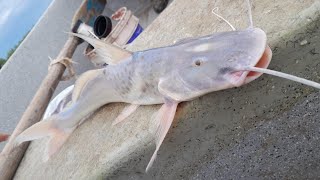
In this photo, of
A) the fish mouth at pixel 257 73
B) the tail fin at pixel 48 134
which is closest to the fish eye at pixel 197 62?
the fish mouth at pixel 257 73

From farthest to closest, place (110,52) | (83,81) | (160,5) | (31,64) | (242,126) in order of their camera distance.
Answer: (31,64) < (160,5) < (83,81) < (110,52) < (242,126)

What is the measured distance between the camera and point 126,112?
64.0 inches

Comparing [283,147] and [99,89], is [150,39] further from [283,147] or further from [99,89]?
[283,147]

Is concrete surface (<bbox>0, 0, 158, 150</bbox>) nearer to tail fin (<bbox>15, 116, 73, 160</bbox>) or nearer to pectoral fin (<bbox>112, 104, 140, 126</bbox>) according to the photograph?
tail fin (<bbox>15, 116, 73, 160</bbox>)

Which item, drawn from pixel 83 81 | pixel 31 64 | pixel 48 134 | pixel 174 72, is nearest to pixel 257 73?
pixel 174 72

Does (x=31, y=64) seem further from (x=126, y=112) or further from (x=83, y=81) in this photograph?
(x=126, y=112)

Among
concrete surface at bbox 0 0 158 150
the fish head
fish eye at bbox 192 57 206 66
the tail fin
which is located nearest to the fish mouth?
the fish head

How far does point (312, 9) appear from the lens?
3.69ft

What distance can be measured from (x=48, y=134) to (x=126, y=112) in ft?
1.52

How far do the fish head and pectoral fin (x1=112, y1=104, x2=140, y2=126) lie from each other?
32 centimetres

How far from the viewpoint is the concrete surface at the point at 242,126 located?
1.15 meters

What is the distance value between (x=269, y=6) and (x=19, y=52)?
2561 mm

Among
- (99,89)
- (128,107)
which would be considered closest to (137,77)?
(128,107)

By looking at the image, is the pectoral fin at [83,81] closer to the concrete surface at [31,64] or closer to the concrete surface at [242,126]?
the concrete surface at [242,126]
